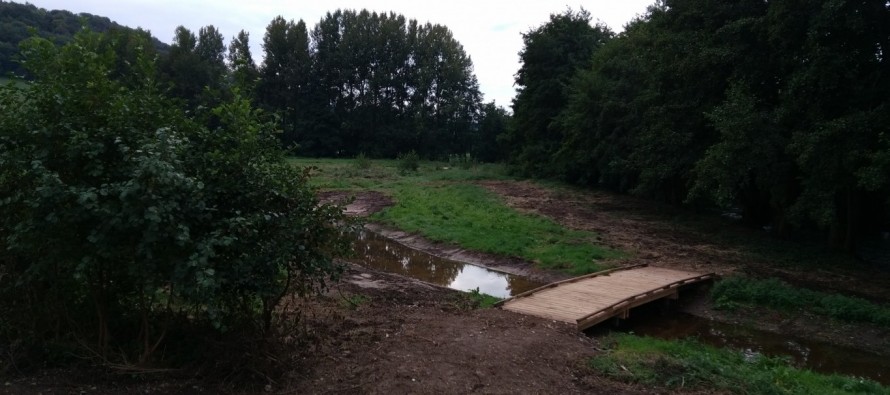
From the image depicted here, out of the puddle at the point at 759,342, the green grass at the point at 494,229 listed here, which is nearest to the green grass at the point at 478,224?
the green grass at the point at 494,229

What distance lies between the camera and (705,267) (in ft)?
54.0

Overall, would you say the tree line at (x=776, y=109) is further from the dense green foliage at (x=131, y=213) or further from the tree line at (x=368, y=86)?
the tree line at (x=368, y=86)

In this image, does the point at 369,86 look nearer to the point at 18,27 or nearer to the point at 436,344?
the point at 18,27

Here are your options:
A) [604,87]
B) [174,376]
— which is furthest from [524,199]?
[174,376]

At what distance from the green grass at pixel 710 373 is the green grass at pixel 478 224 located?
215 inches

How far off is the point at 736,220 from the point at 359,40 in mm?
53652

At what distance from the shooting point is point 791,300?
13.4m

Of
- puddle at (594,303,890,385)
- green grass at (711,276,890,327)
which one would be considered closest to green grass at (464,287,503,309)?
puddle at (594,303,890,385)

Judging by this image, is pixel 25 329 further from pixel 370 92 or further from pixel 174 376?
pixel 370 92

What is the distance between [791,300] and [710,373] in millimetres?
6973

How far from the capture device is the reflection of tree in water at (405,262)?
16906mm

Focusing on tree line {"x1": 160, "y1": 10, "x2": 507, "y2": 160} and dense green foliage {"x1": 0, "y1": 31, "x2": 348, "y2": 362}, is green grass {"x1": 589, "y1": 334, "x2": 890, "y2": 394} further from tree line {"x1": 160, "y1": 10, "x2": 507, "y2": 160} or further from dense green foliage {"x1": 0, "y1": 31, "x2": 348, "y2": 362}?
tree line {"x1": 160, "y1": 10, "x2": 507, "y2": 160}

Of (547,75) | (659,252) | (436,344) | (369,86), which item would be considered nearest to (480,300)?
(436,344)

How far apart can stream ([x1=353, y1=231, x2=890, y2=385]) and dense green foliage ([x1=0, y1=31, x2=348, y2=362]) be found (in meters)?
2.99
